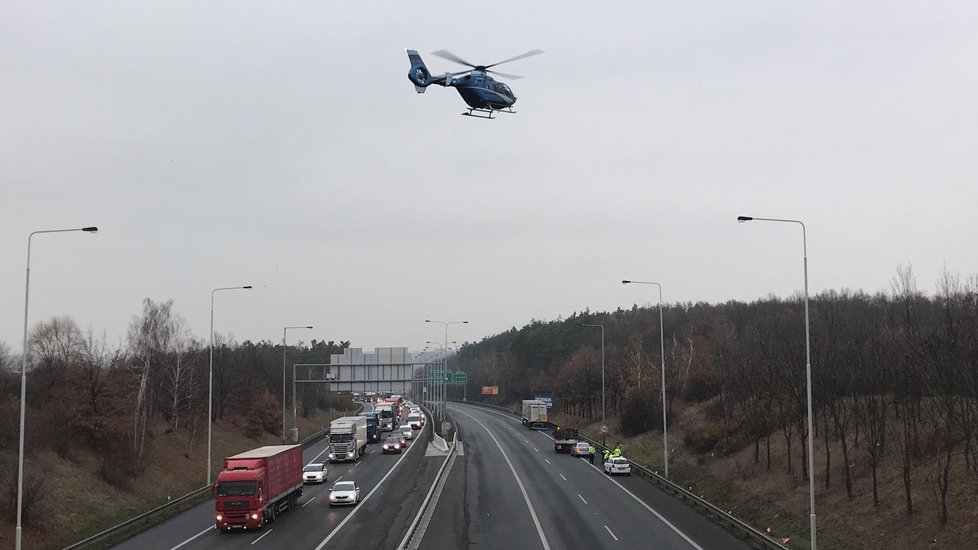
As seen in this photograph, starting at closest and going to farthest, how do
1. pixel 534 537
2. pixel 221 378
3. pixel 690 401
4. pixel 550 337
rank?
1. pixel 534 537
2. pixel 221 378
3. pixel 690 401
4. pixel 550 337

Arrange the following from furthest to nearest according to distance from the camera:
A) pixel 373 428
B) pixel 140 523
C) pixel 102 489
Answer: pixel 373 428 → pixel 102 489 → pixel 140 523

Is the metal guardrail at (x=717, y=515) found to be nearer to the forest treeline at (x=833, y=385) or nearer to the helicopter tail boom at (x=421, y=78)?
the forest treeline at (x=833, y=385)

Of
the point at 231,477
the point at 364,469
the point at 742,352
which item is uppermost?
the point at 742,352

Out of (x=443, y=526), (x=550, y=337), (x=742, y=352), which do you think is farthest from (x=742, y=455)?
(x=550, y=337)

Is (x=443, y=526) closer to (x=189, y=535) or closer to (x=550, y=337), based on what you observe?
(x=189, y=535)

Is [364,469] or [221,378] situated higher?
[221,378]

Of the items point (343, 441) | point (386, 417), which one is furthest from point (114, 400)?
point (386, 417)

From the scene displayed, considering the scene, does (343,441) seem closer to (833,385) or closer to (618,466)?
(618,466)

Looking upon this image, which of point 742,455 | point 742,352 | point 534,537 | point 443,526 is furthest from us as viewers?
point 742,352
